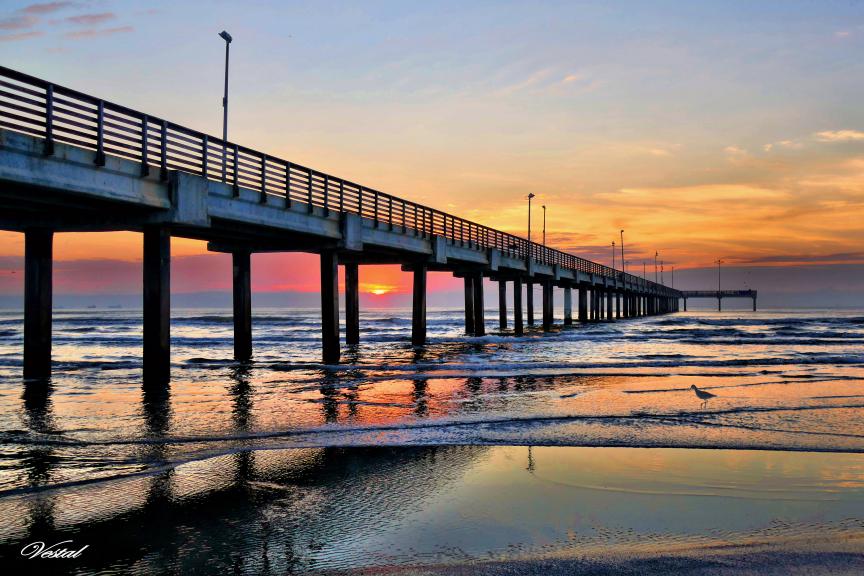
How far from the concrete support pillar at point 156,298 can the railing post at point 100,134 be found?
2.99 m

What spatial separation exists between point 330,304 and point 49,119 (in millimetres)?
13308

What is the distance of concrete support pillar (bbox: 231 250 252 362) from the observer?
84.9 feet

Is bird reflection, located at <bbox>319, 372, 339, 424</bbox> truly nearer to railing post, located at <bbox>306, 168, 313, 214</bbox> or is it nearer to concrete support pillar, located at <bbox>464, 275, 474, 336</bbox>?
railing post, located at <bbox>306, 168, 313, 214</bbox>

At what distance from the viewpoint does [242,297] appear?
25859mm

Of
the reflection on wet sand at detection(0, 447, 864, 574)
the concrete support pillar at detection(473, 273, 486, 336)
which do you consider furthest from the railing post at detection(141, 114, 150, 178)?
the concrete support pillar at detection(473, 273, 486, 336)

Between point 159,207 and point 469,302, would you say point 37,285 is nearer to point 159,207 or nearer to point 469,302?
point 159,207

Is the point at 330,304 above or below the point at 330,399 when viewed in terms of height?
above

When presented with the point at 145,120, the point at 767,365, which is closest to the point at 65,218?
the point at 145,120

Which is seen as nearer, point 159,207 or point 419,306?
point 159,207

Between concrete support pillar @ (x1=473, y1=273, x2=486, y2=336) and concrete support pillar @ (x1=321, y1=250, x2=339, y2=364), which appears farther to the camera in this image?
concrete support pillar @ (x1=473, y1=273, x2=486, y2=336)

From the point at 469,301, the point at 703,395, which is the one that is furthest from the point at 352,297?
the point at 703,395

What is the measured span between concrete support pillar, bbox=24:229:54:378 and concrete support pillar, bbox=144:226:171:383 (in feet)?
11.4

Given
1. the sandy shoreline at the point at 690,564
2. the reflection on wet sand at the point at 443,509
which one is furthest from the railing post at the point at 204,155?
the sandy shoreline at the point at 690,564

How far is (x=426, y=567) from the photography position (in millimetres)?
4910
